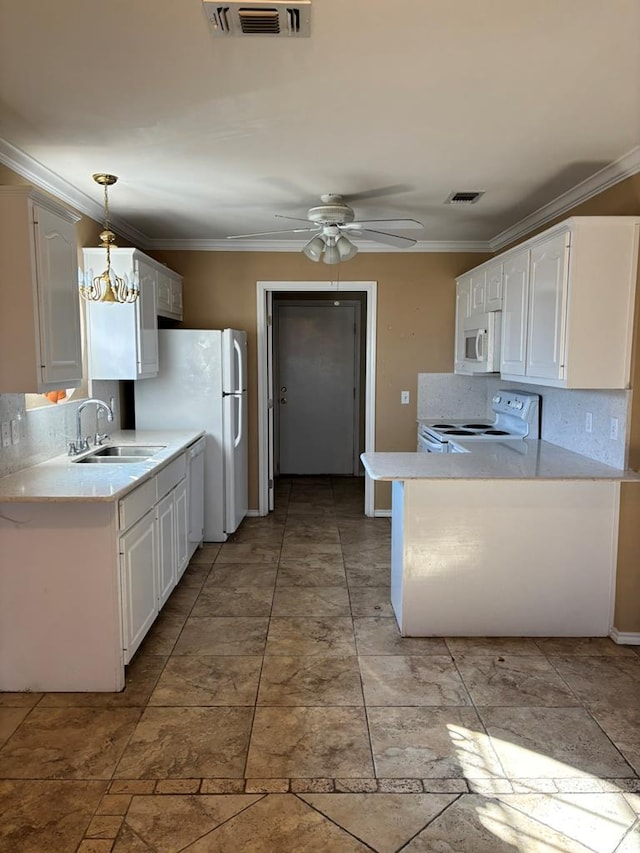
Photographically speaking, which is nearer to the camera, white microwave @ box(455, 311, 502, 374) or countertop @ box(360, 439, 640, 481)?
countertop @ box(360, 439, 640, 481)

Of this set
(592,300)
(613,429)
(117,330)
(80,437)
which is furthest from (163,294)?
(613,429)

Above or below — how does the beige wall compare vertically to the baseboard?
above

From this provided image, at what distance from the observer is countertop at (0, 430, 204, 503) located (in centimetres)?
242

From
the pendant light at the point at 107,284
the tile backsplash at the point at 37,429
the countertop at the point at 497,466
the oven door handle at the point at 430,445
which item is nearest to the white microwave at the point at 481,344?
the oven door handle at the point at 430,445

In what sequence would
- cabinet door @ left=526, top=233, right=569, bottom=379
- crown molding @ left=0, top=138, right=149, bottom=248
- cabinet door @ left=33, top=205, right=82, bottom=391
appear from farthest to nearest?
cabinet door @ left=526, top=233, right=569, bottom=379 < crown molding @ left=0, top=138, right=149, bottom=248 < cabinet door @ left=33, top=205, right=82, bottom=391

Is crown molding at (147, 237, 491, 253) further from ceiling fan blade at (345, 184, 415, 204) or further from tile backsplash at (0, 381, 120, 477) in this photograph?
tile backsplash at (0, 381, 120, 477)

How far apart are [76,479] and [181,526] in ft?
3.46

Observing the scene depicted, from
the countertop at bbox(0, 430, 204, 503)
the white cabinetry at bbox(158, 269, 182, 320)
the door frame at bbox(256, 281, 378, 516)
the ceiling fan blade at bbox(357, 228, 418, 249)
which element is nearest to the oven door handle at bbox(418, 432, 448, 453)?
the door frame at bbox(256, 281, 378, 516)

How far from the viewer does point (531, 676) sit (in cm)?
270

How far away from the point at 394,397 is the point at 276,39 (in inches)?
144

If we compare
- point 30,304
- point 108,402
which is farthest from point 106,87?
point 108,402

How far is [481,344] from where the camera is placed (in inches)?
168

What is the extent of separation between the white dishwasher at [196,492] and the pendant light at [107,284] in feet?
3.62

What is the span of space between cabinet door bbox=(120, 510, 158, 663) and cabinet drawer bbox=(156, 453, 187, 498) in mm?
197
